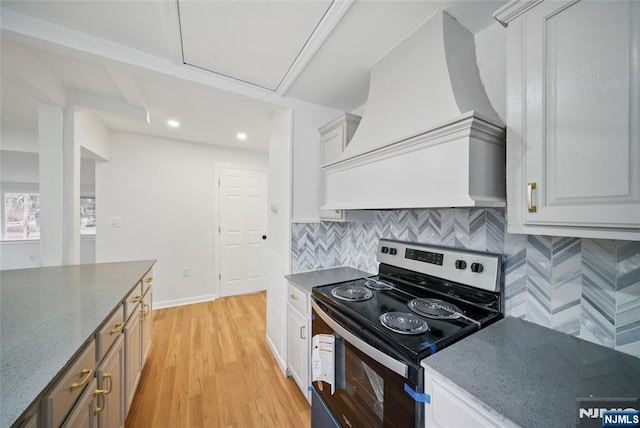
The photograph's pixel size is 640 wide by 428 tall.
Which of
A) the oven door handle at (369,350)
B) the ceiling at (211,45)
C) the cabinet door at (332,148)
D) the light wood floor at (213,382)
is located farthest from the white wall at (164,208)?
the oven door handle at (369,350)

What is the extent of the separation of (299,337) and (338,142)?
5.09 feet

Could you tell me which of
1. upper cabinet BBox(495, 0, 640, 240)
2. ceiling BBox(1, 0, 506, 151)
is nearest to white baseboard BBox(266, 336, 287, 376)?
upper cabinet BBox(495, 0, 640, 240)

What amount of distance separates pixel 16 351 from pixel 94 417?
1.43 ft

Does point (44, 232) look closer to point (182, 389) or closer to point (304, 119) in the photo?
point (182, 389)

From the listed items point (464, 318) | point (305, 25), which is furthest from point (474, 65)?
point (464, 318)

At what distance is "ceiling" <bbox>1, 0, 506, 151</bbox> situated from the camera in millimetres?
1146

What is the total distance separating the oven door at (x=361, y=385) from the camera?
2.64 ft

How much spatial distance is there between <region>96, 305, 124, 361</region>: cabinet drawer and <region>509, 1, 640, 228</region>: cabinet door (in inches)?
73.2

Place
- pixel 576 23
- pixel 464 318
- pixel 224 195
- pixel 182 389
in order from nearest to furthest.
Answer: pixel 576 23 < pixel 464 318 < pixel 182 389 < pixel 224 195

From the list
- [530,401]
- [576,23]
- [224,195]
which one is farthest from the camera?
[224,195]

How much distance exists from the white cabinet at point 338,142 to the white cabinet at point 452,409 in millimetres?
1217

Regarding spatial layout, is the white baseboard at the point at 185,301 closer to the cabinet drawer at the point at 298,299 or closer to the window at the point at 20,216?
the cabinet drawer at the point at 298,299

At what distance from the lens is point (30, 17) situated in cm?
121

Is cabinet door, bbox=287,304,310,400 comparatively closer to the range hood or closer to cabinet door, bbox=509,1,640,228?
the range hood
